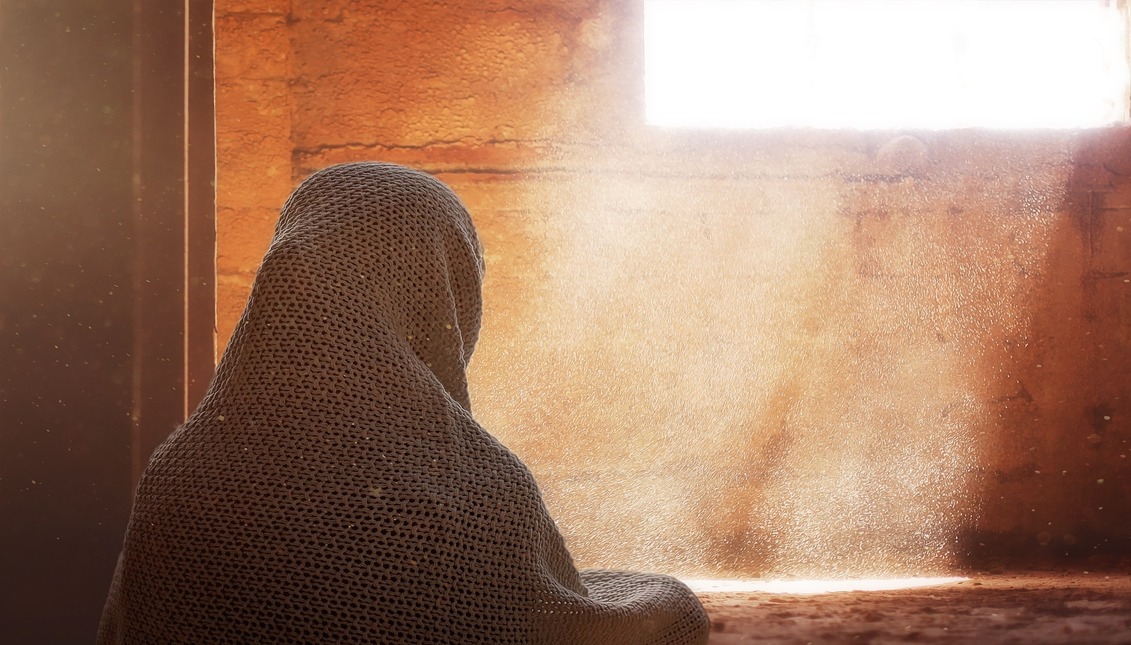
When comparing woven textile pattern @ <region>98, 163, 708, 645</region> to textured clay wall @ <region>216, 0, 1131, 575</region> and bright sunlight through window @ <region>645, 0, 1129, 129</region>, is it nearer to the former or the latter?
textured clay wall @ <region>216, 0, 1131, 575</region>

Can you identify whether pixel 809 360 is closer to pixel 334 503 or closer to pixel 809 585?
pixel 809 585

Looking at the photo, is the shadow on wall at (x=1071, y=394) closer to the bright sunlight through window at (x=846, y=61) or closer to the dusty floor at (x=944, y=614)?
the dusty floor at (x=944, y=614)

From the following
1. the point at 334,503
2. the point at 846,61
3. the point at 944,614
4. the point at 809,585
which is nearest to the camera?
the point at 334,503

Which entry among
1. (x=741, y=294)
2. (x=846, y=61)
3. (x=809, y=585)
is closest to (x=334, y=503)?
(x=741, y=294)

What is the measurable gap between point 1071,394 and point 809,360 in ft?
3.05

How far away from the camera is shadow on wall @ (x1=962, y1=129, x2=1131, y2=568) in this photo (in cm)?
278

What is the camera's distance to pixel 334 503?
3.07ft

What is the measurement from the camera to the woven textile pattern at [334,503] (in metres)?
0.92

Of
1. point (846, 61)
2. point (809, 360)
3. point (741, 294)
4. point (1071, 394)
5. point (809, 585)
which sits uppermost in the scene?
point (846, 61)

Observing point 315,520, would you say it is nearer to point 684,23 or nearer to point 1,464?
point 1,464

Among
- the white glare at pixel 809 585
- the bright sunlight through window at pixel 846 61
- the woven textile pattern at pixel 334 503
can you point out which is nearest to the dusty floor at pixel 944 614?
the white glare at pixel 809 585

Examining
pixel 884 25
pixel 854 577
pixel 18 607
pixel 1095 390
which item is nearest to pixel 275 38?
pixel 18 607

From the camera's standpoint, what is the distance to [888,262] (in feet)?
9.09

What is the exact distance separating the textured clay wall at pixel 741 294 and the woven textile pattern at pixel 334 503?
164 cm
